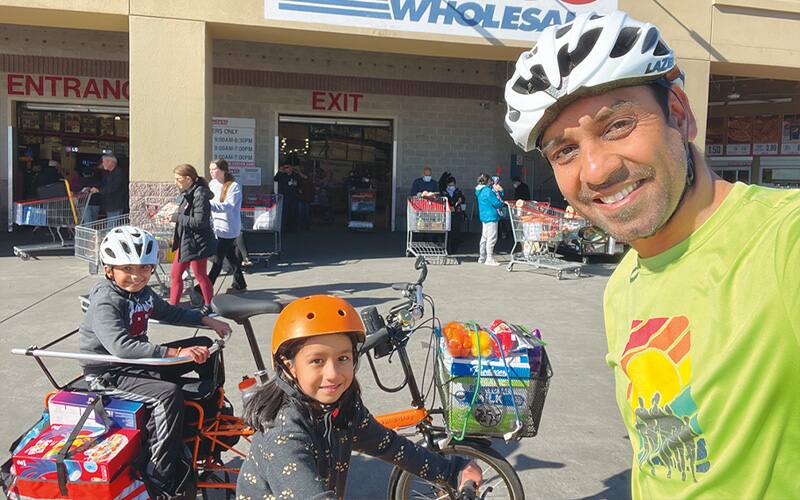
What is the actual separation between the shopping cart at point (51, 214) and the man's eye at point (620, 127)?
39.8ft

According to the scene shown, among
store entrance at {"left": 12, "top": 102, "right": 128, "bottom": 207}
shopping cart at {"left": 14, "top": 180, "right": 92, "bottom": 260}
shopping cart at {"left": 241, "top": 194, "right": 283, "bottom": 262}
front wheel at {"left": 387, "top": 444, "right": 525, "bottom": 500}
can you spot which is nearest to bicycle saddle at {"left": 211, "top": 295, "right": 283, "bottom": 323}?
front wheel at {"left": 387, "top": 444, "right": 525, "bottom": 500}

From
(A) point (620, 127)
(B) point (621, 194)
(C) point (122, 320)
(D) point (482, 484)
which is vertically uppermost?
(A) point (620, 127)

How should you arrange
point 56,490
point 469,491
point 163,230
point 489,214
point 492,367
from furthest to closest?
point 489,214 < point 163,230 < point 492,367 < point 56,490 < point 469,491

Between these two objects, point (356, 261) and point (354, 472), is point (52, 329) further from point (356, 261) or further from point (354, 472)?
point (356, 261)

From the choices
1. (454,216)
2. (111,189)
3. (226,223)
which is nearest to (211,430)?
(226,223)

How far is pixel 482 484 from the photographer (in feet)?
11.0

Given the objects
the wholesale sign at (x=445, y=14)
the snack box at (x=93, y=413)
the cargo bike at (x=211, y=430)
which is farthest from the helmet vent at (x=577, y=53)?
the wholesale sign at (x=445, y=14)

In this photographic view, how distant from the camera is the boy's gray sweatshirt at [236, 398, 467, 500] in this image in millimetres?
2043

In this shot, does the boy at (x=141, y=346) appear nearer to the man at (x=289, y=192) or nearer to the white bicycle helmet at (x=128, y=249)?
the white bicycle helmet at (x=128, y=249)

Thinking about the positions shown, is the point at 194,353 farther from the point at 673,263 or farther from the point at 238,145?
the point at 238,145

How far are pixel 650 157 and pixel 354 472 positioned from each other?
3313 millimetres

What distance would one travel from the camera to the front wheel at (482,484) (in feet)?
11.0

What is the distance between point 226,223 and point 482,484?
21.8 ft

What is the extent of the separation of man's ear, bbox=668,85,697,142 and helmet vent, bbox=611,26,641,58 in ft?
0.46
